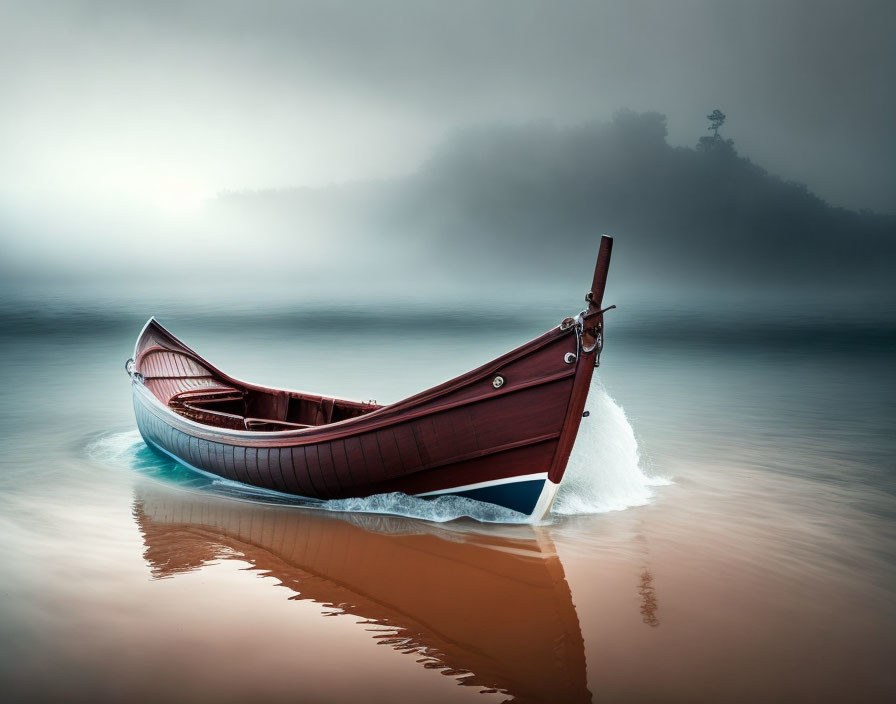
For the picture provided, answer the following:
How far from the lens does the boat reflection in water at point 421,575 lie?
14.8 feet

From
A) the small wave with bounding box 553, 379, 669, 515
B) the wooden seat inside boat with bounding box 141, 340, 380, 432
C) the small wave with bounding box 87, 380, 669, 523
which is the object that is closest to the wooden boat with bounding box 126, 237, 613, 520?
the small wave with bounding box 87, 380, 669, 523

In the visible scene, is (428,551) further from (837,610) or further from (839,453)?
(839,453)

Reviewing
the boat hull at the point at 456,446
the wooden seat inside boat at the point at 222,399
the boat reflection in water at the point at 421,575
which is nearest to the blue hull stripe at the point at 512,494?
the boat hull at the point at 456,446

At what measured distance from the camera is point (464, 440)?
6914 mm

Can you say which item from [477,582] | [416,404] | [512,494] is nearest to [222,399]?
[416,404]

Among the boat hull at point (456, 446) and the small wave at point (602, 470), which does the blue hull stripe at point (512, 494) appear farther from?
the small wave at point (602, 470)

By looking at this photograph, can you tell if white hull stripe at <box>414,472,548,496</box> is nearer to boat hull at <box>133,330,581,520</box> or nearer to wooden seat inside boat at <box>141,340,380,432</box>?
boat hull at <box>133,330,581,520</box>

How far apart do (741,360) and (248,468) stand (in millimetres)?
20101

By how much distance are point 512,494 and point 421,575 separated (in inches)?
58.1

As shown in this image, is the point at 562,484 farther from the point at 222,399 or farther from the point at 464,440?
the point at 222,399

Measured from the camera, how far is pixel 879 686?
14.0 feet

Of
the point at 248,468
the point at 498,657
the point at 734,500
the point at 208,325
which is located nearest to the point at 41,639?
the point at 498,657

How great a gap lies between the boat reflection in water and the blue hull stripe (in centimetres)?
23

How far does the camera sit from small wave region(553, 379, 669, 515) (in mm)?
7812
